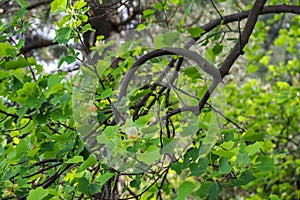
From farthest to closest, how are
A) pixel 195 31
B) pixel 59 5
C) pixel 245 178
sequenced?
1. pixel 195 31
2. pixel 59 5
3. pixel 245 178

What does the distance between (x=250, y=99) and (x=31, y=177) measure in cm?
251

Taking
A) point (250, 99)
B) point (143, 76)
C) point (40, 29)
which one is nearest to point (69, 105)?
point (143, 76)

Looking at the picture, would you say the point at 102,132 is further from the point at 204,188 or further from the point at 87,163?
the point at 204,188

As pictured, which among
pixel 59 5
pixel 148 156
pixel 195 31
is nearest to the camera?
pixel 148 156

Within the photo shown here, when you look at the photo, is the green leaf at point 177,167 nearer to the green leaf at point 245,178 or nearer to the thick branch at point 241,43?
the green leaf at point 245,178

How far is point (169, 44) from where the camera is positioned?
1527mm

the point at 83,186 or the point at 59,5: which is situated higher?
A: the point at 59,5

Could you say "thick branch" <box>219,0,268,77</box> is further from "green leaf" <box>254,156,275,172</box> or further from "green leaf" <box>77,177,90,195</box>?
"green leaf" <box>77,177,90,195</box>

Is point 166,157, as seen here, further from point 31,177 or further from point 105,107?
point 31,177

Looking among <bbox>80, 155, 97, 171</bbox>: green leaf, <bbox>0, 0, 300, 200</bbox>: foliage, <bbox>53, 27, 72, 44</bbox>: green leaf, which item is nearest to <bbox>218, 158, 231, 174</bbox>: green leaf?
<bbox>0, 0, 300, 200</bbox>: foliage

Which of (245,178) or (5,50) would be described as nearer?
(245,178)

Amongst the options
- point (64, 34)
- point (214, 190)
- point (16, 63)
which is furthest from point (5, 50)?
point (214, 190)

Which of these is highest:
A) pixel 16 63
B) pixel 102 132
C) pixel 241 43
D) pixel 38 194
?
pixel 241 43

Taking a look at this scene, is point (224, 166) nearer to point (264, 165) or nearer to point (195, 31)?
point (264, 165)
